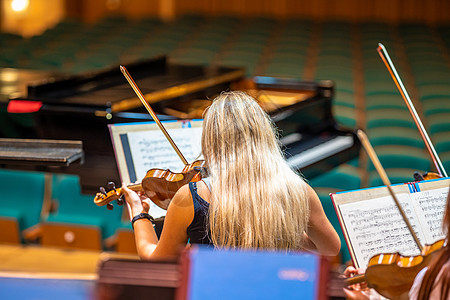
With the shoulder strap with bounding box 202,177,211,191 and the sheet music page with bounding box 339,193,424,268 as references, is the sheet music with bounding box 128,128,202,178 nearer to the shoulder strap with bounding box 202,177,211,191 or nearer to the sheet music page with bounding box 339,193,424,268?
the shoulder strap with bounding box 202,177,211,191

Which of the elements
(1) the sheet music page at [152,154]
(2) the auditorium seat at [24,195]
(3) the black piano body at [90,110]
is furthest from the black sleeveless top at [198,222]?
(2) the auditorium seat at [24,195]

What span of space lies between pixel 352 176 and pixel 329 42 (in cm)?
471

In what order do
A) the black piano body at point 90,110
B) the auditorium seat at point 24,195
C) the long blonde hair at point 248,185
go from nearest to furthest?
the long blonde hair at point 248,185 → the black piano body at point 90,110 → the auditorium seat at point 24,195

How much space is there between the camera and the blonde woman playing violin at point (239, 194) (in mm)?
1605

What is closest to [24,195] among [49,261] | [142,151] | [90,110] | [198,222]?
[49,261]

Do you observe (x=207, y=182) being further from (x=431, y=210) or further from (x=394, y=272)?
(x=431, y=210)

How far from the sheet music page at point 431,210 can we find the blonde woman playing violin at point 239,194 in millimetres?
353

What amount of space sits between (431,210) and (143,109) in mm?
1861

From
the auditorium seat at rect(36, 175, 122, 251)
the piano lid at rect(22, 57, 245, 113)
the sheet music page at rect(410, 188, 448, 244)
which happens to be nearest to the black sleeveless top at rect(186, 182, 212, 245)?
the sheet music page at rect(410, 188, 448, 244)

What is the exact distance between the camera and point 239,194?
161 cm

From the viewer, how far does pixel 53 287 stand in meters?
2.55

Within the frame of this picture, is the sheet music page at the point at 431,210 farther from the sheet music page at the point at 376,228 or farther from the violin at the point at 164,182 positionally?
the violin at the point at 164,182

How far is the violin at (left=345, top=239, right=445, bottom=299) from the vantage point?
1321 mm

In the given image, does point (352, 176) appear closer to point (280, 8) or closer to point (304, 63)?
point (304, 63)
